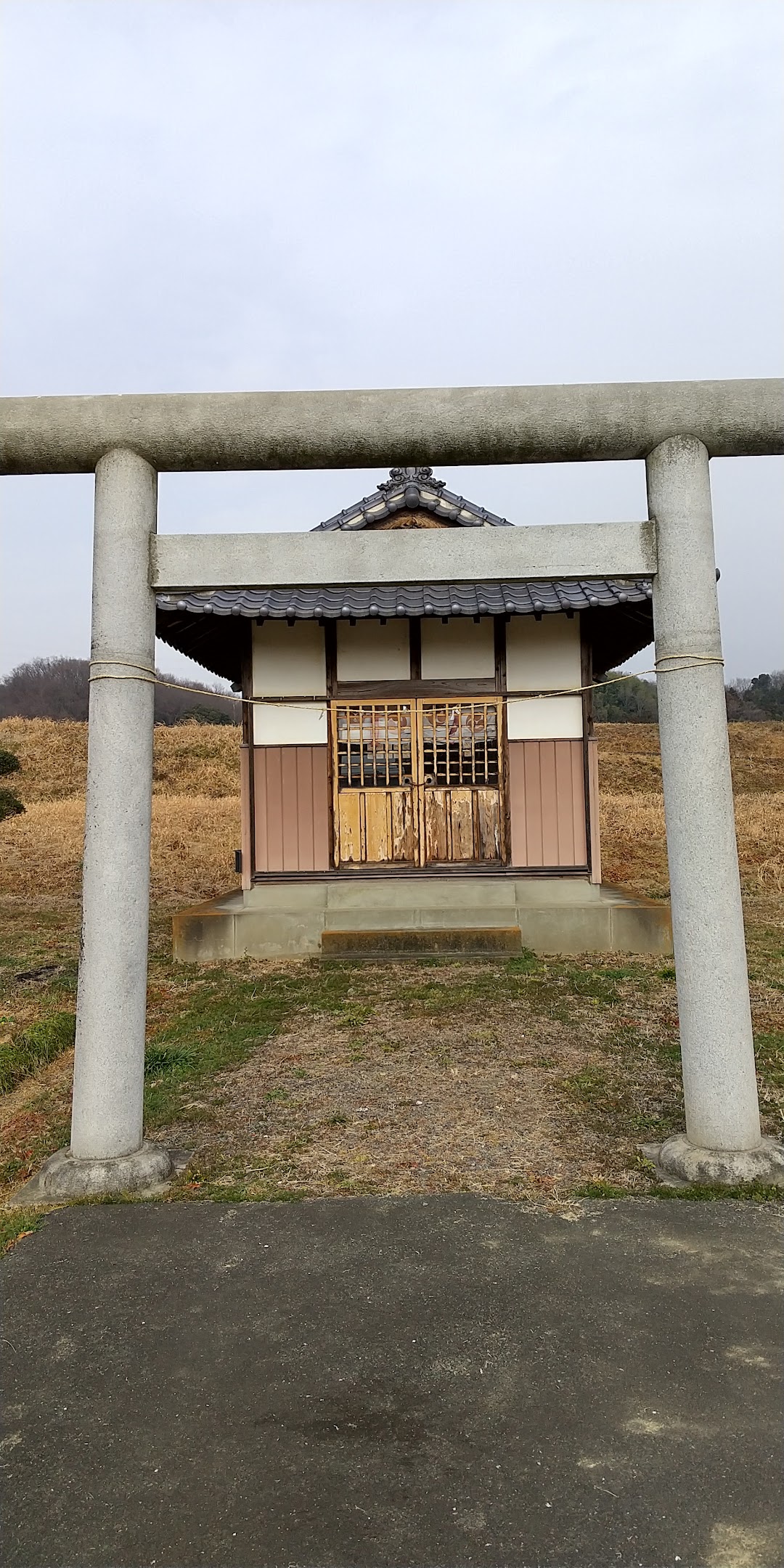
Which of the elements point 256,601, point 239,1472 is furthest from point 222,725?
point 239,1472

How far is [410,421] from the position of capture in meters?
4.46

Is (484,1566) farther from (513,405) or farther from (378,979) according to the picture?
(378,979)

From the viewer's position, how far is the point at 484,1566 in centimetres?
211

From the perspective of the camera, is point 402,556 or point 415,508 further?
point 415,508

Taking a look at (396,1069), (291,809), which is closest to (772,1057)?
(396,1069)

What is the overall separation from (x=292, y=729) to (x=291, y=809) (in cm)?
98

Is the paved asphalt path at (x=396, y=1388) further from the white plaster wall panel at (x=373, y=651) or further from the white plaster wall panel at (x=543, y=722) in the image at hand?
the white plaster wall panel at (x=373, y=651)

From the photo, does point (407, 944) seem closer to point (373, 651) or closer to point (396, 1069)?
point (373, 651)

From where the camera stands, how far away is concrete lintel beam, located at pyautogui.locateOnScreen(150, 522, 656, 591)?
4496mm

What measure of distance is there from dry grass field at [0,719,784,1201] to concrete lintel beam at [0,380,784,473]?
3.61 m

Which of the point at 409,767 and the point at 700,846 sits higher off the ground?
the point at 409,767

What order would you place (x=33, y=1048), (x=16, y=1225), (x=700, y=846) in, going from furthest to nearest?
(x=33, y=1048), (x=700, y=846), (x=16, y=1225)

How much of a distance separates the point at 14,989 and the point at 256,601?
4739 millimetres

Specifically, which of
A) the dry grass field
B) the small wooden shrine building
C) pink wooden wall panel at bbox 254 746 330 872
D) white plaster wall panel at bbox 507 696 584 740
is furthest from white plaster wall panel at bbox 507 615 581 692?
the dry grass field
